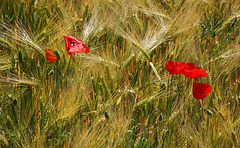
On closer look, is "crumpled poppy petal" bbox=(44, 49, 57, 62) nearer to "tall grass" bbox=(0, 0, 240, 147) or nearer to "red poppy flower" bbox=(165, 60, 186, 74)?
"tall grass" bbox=(0, 0, 240, 147)

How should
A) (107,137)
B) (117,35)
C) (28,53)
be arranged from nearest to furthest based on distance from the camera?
(107,137) → (28,53) → (117,35)

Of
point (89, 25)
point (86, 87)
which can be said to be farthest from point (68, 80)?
point (89, 25)

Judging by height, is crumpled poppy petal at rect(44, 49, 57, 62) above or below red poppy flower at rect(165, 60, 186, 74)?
above

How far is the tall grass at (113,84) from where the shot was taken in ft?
3.02

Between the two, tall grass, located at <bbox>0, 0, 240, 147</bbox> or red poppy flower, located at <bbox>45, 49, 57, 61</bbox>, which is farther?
red poppy flower, located at <bbox>45, 49, 57, 61</bbox>

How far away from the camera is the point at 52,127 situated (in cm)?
92

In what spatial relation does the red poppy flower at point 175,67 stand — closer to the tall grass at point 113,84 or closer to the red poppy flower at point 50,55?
the tall grass at point 113,84

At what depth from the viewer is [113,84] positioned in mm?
1062

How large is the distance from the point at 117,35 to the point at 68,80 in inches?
13.3

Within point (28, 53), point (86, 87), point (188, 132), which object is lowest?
point (188, 132)

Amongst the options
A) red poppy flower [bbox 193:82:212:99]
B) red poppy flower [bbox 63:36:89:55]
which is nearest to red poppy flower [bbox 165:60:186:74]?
red poppy flower [bbox 193:82:212:99]

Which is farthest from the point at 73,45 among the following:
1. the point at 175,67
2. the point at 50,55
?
the point at 175,67

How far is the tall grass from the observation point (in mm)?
919

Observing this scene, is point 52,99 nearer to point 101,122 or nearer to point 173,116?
point 101,122
